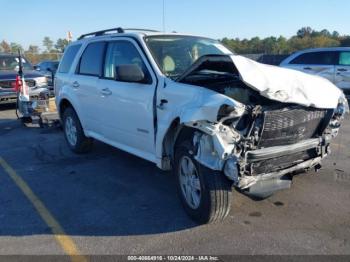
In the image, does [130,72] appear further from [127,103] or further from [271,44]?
[271,44]

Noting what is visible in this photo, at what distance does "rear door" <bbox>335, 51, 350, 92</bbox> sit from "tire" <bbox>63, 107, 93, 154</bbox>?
29.6 ft

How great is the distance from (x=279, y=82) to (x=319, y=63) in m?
10.4

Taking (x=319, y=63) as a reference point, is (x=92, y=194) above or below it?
below

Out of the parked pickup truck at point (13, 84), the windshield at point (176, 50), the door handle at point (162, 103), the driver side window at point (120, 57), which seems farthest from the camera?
the parked pickup truck at point (13, 84)

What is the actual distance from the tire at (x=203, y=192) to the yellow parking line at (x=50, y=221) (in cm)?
119

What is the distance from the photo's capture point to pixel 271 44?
6138 cm

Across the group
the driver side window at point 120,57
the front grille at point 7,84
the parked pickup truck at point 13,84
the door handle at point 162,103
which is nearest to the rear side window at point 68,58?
the driver side window at point 120,57

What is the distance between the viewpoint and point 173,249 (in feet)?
12.7

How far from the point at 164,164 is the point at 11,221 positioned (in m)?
1.75

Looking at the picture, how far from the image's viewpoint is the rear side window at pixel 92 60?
629 centimetres

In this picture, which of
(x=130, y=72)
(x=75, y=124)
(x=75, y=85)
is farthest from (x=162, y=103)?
(x=75, y=124)

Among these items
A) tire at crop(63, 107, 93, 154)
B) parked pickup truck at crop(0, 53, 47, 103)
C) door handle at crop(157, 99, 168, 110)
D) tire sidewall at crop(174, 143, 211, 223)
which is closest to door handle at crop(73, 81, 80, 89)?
tire at crop(63, 107, 93, 154)

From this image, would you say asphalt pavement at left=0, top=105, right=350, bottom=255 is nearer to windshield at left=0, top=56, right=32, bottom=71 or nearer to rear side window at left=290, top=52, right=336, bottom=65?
rear side window at left=290, top=52, right=336, bottom=65

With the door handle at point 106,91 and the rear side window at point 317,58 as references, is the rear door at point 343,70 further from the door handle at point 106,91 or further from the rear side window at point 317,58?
the door handle at point 106,91
